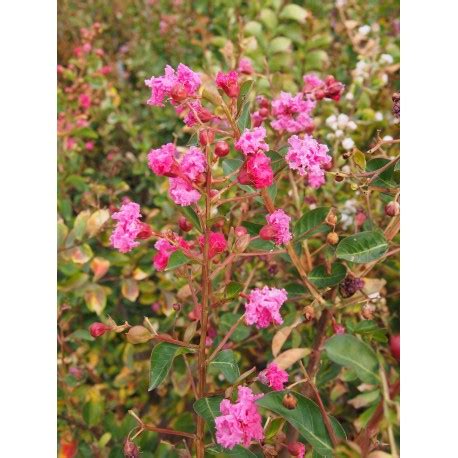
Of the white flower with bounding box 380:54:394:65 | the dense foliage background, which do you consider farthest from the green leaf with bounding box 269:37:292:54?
the white flower with bounding box 380:54:394:65

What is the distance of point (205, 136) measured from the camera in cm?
61

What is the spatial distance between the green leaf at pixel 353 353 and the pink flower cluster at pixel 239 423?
12cm

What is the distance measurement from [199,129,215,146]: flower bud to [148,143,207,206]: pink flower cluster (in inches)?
0.4

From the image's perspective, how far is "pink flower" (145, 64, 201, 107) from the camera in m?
0.63

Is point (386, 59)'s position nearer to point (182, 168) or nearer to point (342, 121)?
point (342, 121)

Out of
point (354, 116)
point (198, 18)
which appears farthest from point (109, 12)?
point (354, 116)

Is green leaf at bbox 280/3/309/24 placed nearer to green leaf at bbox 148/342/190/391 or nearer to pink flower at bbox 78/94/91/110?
pink flower at bbox 78/94/91/110

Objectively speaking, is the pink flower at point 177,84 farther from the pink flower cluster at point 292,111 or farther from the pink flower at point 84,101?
the pink flower at point 84,101

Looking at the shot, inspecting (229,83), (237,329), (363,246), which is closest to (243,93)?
(229,83)

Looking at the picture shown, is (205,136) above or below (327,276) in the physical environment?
above

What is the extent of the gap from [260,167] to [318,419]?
266 mm

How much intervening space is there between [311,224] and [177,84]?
284mm

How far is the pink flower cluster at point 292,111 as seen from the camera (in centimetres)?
83

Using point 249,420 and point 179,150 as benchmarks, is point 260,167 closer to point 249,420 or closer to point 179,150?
point 249,420
